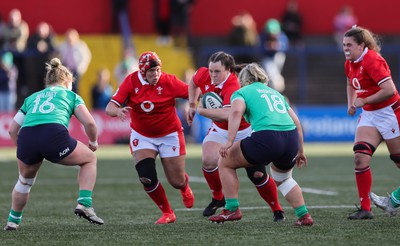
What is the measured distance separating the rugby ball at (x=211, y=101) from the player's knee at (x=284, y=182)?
43.7 inches

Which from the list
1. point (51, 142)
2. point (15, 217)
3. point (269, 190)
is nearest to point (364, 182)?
point (269, 190)

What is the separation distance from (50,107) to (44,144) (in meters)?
0.37

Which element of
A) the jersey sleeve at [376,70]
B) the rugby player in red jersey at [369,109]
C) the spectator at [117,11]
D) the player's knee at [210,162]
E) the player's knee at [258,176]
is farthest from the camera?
the spectator at [117,11]

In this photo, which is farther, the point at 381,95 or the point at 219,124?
the point at 219,124

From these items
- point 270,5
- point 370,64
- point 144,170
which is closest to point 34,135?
point 144,170

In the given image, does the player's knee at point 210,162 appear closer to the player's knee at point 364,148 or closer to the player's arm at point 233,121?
the player's knee at point 364,148

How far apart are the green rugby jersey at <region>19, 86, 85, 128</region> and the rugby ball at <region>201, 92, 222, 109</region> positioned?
4.64 ft

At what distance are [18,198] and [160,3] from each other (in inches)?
757

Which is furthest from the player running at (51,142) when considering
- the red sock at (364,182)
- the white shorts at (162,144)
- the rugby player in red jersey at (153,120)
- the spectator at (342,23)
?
the spectator at (342,23)

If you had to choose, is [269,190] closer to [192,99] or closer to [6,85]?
[192,99]

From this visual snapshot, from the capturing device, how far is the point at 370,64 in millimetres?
10242

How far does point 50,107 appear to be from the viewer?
374 inches

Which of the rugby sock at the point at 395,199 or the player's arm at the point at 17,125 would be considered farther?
the rugby sock at the point at 395,199

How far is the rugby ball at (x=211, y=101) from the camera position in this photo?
10438 mm
